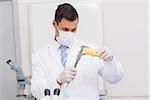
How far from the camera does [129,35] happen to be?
2432 millimetres

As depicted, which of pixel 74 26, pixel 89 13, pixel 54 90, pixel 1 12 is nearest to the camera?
→ pixel 54 90

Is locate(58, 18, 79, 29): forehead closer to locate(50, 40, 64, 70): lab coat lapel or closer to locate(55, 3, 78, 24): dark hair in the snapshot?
locate(55, 3, 78, 24): dark hair

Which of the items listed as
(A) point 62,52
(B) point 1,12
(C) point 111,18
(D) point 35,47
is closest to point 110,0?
(C) point 111,18

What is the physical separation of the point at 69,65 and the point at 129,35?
1.11 meters

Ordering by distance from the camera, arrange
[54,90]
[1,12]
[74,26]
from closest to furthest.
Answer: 1. [54,90]
2. [74,26]
3. [1,12]

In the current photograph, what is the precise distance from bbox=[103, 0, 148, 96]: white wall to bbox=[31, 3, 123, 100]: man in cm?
95

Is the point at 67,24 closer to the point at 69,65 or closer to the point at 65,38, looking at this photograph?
the point at 65,38

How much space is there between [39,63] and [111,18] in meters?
1.07

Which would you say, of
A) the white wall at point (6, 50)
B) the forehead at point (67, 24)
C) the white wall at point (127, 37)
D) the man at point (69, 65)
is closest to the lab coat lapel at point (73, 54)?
the man at point (69, 65)

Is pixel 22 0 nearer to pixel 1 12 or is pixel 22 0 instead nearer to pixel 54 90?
pixel 1 12

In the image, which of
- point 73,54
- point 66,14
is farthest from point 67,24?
point 73,54

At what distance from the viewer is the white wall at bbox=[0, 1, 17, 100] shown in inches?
85.5

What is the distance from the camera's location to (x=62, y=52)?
1501mm

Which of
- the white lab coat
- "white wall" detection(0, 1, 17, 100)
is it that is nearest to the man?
the white lab coat
